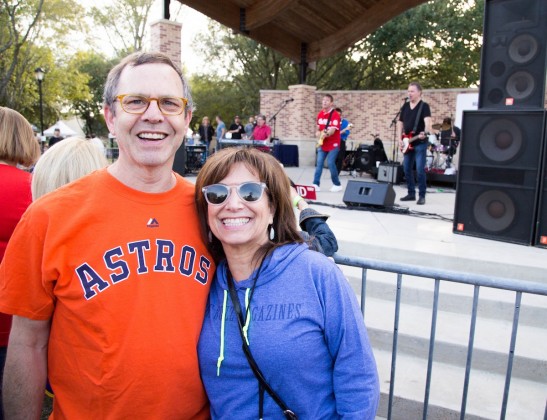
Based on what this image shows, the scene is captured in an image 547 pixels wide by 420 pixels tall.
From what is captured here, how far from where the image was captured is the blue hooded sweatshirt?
138cm

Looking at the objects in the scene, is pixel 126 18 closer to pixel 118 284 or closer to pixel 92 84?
pixel 92 84

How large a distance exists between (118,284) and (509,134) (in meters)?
4.74

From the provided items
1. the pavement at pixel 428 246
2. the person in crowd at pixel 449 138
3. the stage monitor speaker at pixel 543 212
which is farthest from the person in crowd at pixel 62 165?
the person in crowd at pixel 449 138

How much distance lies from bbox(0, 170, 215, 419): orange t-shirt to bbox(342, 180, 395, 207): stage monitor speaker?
5.50 m

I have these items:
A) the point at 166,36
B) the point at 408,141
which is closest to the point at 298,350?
the point at 408,141

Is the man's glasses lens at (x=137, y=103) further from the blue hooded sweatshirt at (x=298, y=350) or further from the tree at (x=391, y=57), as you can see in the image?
the tree at (x=391, y=57)

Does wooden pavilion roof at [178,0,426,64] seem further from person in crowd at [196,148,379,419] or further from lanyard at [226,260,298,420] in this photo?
lanyard at [226,260,298,420]

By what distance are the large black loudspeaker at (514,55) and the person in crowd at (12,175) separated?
4608 millimetres

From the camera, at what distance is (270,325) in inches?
55.0

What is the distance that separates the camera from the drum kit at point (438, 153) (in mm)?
12250

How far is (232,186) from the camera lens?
1.55 metres

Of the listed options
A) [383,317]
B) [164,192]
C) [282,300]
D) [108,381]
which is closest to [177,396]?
[108,381]

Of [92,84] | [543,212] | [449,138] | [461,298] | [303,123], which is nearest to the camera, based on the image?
[461,298]

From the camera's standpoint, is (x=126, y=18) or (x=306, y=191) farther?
(x=126, y=18)
